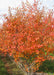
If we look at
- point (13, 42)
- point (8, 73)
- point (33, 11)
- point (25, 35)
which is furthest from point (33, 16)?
point (8, 73)

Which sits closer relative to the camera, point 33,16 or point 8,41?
point 8,41

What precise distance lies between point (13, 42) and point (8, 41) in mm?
342

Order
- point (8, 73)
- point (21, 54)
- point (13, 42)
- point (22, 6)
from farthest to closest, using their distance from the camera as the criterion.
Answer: point (8, 73) < point (22, 6) < point (21, 54) < point (13, 42)

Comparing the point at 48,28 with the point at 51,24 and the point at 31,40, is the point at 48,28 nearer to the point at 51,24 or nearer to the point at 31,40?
the point at 51,24

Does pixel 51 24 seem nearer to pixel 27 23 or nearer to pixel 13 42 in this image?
pixel 27 23

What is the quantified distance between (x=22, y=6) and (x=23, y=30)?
2044mm

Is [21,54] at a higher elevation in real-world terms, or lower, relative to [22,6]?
lower

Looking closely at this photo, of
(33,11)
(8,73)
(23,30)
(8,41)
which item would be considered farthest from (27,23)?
(8,73)

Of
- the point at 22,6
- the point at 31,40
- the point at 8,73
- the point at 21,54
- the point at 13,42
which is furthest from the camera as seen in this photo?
the point at 8,73

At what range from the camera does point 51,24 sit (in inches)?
271

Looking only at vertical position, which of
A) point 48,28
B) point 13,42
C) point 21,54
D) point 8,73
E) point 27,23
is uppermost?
point 27,23

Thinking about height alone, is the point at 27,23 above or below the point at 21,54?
above

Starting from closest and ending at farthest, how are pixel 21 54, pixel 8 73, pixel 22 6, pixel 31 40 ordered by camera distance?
pixel 31 40 < pixel 21 54 < pixel 22 6 < pixel 8 73

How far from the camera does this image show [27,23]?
7004 mm
